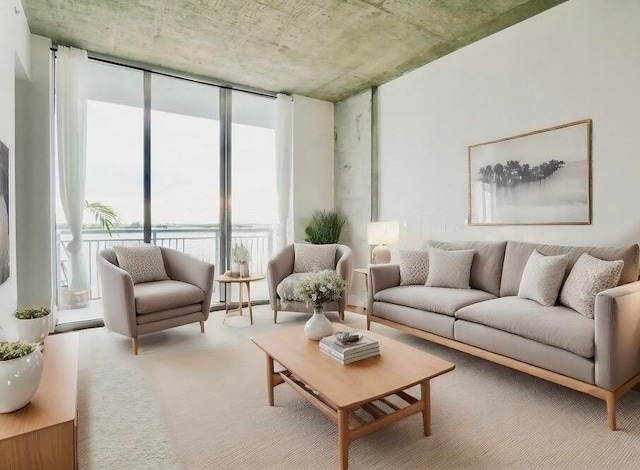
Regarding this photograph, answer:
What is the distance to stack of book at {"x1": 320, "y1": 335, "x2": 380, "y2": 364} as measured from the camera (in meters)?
2.00

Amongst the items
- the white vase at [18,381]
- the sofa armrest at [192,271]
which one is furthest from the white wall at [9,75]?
the white vase at [18,381]

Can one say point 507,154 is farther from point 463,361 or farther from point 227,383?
point 227,383

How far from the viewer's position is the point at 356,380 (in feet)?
5.80

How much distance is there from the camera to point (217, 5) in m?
3.11

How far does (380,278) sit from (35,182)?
3475mm

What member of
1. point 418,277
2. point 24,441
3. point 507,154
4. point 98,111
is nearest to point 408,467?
point 24,441

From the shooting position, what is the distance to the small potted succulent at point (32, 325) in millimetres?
2156

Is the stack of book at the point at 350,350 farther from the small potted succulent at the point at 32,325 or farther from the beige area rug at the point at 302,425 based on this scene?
the small potted succulent at the point at 32,325

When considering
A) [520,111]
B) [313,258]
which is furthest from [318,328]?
[520,111]

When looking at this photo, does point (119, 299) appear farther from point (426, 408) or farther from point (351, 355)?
point (426, 408)

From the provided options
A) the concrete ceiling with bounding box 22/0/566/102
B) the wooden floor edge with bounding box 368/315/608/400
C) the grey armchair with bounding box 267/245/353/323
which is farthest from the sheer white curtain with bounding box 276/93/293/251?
the wooden floor edge with bounding box 368/315/608/400

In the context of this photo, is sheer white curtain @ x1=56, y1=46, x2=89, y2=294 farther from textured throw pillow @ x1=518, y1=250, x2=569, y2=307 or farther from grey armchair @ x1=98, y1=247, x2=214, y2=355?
textured throw pillow @ x1=518, y1=250, x2=569, y2=307

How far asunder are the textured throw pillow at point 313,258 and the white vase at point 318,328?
78.9 inches

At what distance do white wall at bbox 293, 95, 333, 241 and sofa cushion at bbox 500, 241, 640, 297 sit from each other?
9.29 ft
